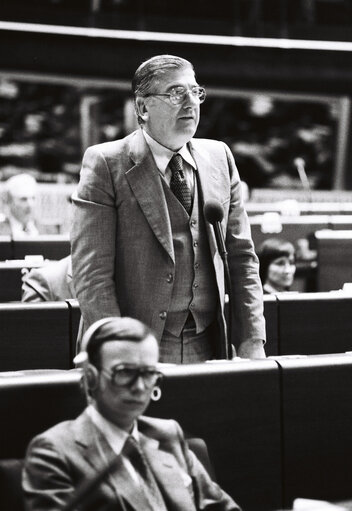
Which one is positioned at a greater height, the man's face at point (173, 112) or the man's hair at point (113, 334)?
the man's face at point (173, 112)

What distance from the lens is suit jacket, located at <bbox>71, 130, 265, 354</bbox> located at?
226 cm

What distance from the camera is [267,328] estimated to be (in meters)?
3.66

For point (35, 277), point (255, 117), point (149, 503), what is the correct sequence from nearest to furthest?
point (149, 503), point (35, 277), point (255, 117)

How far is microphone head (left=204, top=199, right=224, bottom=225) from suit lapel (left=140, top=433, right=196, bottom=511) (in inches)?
26.2

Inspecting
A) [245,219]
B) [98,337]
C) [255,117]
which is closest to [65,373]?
[98,337]

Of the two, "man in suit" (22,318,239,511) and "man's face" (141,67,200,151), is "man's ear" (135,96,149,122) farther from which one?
"man in suit" (22,318,239,511)

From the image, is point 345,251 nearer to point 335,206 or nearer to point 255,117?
point 335,206

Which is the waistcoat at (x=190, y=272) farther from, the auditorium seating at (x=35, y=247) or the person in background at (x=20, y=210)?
the person in background at (x=20, y=210)

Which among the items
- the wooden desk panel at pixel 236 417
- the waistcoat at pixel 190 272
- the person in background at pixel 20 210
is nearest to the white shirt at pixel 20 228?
the person in background at pixel 20 210

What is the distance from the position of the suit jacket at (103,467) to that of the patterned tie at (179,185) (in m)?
0.70

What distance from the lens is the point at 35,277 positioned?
387 centimetres

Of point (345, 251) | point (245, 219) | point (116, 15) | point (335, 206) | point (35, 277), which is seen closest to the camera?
point (245, 219)

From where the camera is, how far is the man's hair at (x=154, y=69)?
2.27 metres

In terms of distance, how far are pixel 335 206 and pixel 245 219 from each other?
5529 millimetres
